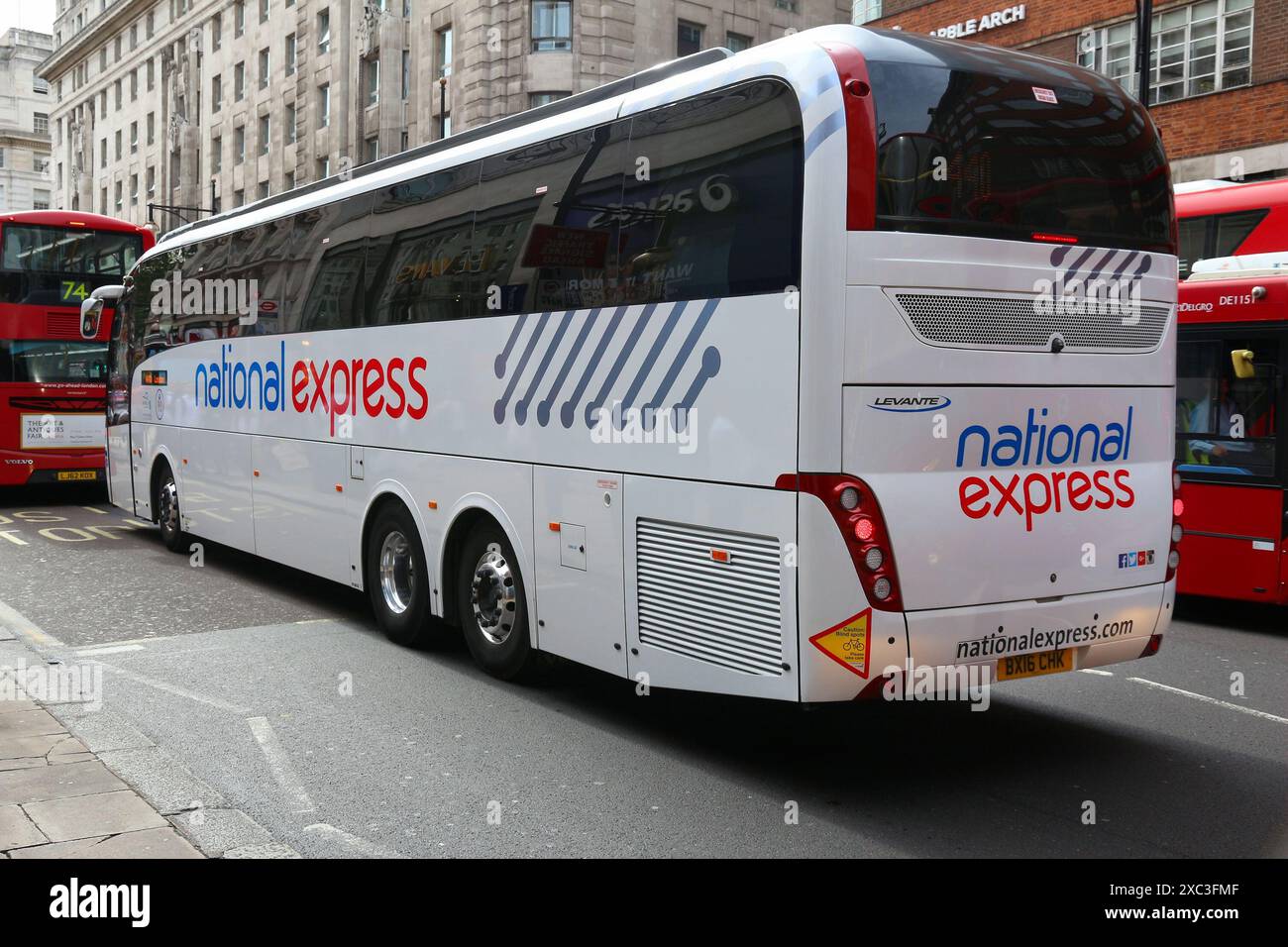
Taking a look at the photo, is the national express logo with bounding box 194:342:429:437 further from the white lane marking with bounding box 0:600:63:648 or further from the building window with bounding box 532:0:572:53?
the building window with bounding box 532:0:572:53

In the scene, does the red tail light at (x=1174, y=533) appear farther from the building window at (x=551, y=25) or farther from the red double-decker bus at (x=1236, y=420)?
the building window at (x=551, y=25)

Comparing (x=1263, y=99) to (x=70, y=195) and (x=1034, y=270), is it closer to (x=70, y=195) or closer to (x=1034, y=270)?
(x=1034, y=270)

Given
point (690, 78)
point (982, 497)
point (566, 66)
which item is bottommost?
point (982, 497)

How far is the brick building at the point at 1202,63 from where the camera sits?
74.9 ft

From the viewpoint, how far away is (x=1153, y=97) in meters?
25.0

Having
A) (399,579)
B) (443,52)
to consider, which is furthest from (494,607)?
(443,52)

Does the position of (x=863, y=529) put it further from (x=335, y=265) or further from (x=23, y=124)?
(x=23, y=124)

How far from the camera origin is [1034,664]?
5879mm

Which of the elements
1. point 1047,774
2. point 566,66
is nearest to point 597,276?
point 1047,774

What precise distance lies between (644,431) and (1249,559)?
609cm

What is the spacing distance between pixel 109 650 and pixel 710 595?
4920mm

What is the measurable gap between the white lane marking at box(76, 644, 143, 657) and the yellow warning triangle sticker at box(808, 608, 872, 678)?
5457 mm

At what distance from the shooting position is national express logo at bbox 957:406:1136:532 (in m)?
5.69
